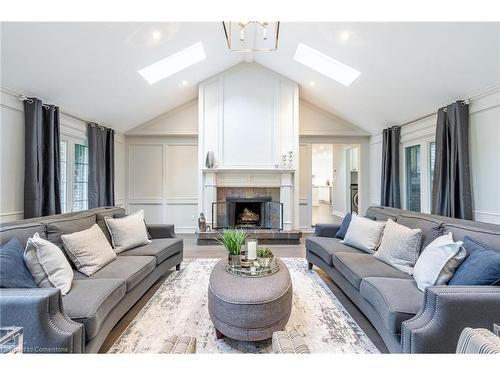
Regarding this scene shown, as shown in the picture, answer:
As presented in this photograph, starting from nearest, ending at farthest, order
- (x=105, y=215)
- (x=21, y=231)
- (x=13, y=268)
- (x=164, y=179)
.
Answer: (x=13, y=268) → (x=21, y=231) → (x=105, y=215) → (x=164, y=179)

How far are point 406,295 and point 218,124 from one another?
4.29m

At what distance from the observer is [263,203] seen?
5.27 meters

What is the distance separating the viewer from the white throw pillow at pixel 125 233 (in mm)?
2670

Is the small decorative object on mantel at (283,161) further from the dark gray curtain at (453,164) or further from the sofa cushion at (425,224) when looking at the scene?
the sofa cushion at (425,224)

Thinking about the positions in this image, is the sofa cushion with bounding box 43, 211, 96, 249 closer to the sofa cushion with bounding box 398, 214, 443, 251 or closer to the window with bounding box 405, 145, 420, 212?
the sofa cushion with bounding box 398, 214, 443, 251

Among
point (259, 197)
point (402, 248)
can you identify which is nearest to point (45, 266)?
point (402, 248)

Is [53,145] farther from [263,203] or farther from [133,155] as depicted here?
[263,203]

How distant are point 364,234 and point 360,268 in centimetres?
69

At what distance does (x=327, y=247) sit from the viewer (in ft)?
9.29

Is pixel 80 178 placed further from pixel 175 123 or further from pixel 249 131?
pixel 249 131

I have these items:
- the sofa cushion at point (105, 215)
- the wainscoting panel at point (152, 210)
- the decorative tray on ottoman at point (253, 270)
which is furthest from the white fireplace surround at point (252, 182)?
the decorative tray on ottoman at point (253, 270)

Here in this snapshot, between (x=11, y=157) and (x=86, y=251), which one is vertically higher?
(x=11, y=157)
